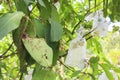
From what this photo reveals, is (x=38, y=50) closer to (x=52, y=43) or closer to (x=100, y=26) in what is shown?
(x=52, y=43)

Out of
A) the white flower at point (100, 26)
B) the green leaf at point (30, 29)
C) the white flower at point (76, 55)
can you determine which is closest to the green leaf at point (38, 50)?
the green leaf at point (30, 29)

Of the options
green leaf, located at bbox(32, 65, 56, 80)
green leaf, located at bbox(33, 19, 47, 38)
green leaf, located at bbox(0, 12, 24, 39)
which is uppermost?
green leaf, located at bbox(0, 12, 24, 39)

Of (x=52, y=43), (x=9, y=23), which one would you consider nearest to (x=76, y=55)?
(x=52, y=43)

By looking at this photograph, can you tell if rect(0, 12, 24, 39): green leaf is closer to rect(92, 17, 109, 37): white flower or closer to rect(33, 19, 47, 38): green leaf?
rect(33, 19, 47, 38): green leaf

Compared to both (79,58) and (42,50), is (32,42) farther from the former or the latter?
(79,58)

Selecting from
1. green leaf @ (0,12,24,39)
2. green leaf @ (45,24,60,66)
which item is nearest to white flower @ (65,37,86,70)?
green leaf @ (45,24,60,66)

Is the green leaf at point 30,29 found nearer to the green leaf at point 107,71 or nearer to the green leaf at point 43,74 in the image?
the green leaf at point 43,74
